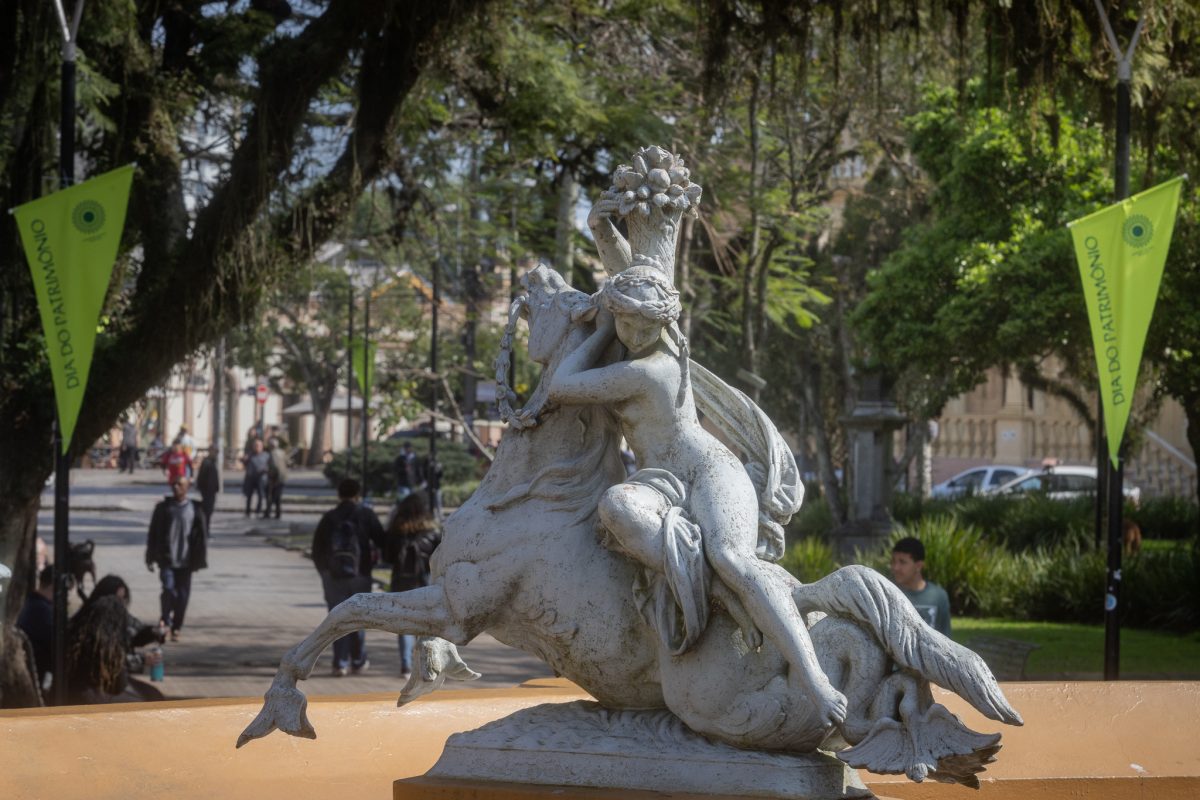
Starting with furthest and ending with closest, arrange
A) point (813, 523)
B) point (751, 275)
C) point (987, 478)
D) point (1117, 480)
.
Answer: point (987, 478)
point (813, 523)
point (751, 275)
point (1117, 480)

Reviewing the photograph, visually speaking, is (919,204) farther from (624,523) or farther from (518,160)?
(624,523)

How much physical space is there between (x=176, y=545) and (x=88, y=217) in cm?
665

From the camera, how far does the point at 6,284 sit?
39.5ft

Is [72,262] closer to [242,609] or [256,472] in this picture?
[242,609]

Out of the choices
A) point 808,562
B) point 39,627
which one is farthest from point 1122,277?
point 808,562

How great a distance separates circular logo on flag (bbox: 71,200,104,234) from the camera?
1032 cm

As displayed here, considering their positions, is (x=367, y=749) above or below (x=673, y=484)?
below

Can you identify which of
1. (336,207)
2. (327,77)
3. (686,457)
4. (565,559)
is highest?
(327,77)

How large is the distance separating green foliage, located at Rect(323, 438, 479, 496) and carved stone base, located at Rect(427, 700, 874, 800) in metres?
35.8

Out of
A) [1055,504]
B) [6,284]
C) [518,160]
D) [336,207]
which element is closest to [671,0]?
[518,160]

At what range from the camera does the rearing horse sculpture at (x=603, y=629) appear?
5.11 m

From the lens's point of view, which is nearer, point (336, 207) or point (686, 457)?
point (686, 457)

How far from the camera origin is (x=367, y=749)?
6.58 metres

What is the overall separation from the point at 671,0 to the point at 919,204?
62.3 feet
